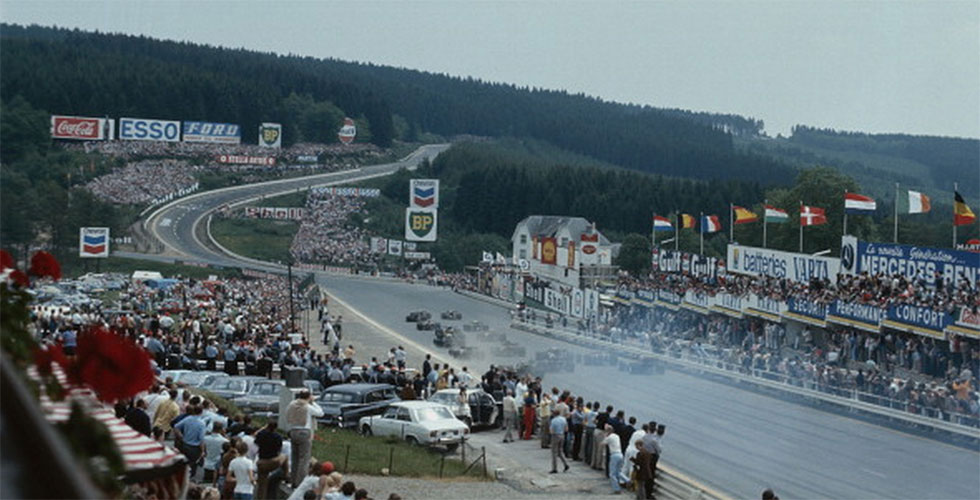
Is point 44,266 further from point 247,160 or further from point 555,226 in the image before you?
point 247,160

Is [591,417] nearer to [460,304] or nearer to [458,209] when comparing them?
[460,304]

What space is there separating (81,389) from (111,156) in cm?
16141

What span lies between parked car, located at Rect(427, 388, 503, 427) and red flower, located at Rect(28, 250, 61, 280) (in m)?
20.4

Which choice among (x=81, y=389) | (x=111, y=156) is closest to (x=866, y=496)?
(x=81, y=389)

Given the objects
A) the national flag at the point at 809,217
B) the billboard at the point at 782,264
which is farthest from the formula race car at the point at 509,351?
the national flag at the point at 809,217

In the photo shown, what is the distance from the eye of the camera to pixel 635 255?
104 m

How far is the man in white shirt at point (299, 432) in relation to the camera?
16156mm

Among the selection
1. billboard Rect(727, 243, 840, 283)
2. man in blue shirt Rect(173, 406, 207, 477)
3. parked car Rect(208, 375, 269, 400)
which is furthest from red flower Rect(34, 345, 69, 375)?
billboard Rect(727, 243, 840, 283)

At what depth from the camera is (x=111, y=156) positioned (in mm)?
158625

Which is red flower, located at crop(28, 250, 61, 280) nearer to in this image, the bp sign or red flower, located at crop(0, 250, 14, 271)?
red flower, located at crop(0, 250, 14, 271)

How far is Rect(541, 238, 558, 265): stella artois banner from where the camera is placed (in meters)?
88.8

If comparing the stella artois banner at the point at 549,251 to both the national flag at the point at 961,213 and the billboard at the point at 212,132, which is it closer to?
the national flag at the point at 961,213

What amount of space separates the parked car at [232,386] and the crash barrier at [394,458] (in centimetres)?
190

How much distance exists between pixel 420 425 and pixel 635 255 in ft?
267
